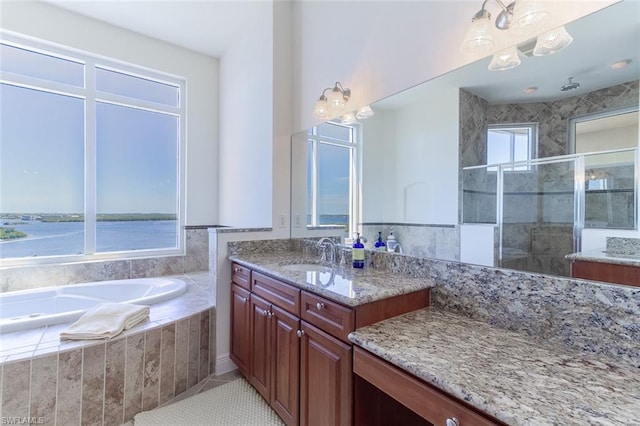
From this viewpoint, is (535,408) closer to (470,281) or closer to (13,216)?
(470,281)

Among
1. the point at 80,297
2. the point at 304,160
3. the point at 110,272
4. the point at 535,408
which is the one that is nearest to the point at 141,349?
the point at 80,297

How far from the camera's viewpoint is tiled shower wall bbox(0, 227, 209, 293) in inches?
102

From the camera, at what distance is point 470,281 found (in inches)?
50.0

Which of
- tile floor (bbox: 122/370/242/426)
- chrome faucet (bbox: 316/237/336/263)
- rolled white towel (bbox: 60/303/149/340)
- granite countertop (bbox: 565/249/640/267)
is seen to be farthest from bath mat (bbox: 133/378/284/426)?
granite countertop (bbox: 565/249/640/267)

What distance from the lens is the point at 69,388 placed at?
5.10 ft

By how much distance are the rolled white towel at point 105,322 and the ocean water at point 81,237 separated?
1.37m

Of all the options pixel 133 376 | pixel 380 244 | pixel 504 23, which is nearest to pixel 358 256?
pixel 380 244

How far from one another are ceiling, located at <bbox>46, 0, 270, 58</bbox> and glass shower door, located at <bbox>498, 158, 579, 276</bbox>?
2557 mm

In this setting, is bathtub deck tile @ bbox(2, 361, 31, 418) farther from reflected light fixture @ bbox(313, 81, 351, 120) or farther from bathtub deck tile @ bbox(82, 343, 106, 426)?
reflected light fixture @ bbox(313, 81, 351, 120)

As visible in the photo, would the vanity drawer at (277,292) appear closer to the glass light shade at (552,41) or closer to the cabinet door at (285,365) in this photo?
the cabinet door at (285,365)

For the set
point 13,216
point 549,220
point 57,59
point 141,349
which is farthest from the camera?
point 57,59

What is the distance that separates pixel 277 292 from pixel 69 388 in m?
1.22

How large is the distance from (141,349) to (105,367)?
0.19 metres

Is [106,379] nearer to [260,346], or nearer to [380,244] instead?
[260,346]
